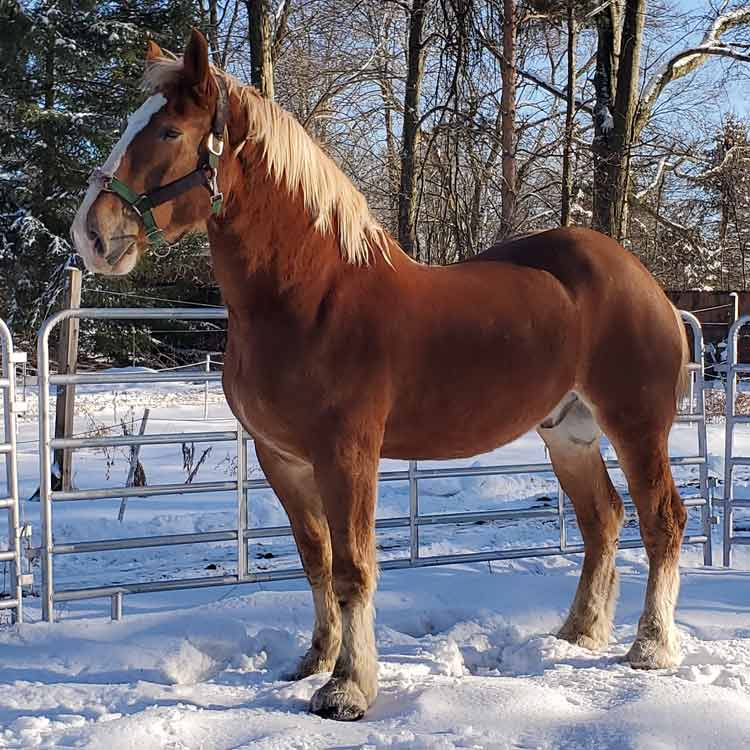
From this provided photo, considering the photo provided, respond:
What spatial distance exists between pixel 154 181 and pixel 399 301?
87 centimetres

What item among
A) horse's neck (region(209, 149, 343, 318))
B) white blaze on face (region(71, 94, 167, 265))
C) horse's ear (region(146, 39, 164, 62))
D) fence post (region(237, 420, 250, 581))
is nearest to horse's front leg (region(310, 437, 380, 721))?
horse's neck (region(209, 149, 343, 318))

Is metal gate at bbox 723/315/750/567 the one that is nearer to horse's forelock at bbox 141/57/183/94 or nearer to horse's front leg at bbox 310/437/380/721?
horse's front leg at bbox 310/437/380/721

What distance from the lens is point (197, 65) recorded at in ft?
8.19

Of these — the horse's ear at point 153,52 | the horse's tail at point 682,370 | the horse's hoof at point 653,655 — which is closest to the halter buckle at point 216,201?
the horse's ear at point 153,52

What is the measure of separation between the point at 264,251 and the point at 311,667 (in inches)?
59.0

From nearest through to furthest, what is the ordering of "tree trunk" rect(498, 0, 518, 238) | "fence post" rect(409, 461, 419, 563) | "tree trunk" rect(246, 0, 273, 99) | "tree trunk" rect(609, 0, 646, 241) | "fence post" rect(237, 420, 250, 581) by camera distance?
1. "fence post" rect(237, 420, 250, 581)
2. "fence post" rect(409, 461, 419, 563)
3. "tree trunk" rect(609, 0, 646, 241)
4. "tree trunk" rect(246, 0, 273, 99)
5. "tree trunk" rect(498, 0, 518, 238)

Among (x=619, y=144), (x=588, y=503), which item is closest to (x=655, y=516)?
(x=588, y=503)

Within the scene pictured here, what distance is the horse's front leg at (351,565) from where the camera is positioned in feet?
8.59

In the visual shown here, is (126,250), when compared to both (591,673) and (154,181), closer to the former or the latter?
(154,181)

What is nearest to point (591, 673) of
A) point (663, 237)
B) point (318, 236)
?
point (318, 236)

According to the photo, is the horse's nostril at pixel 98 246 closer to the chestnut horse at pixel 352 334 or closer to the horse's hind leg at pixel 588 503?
the chestnut horse at pixel 352 334

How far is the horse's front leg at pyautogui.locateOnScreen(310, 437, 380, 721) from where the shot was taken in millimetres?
2619

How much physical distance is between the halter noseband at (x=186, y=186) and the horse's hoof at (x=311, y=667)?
5.16 ft

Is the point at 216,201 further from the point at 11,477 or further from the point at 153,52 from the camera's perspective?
the point at 11,477
